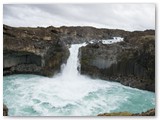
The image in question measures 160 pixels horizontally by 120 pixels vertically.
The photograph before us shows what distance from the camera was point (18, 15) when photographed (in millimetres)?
4855

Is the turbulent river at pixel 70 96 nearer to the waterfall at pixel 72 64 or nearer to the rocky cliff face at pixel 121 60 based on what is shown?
the waterfall at pixel 72 64

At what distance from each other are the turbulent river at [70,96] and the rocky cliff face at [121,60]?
0.11 meters

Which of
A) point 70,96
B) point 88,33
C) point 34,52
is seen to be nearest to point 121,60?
point 88,33

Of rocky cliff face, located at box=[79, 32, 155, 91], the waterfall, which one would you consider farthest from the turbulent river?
rocky cliff face, located at box=[79, 32, 155, 91]

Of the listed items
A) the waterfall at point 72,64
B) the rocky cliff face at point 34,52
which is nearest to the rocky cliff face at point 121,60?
the waterfall at point 72,64

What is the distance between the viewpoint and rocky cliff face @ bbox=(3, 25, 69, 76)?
4.99m

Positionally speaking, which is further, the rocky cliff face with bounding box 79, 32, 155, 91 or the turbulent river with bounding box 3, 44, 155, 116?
the rocky cliff face with bounding box 79, 32, 155, 91

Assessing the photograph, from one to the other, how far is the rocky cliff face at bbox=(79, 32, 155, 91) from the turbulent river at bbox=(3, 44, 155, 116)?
0.11m

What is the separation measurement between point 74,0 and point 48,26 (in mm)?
512

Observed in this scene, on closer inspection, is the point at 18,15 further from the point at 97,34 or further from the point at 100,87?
the point at 100,87

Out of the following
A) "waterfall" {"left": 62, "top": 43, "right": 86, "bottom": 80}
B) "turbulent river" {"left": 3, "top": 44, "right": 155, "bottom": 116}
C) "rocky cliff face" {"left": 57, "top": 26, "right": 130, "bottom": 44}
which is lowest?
"turbulent river" {"left": 3, "top": 44, "right": 155, "bottom": 116}

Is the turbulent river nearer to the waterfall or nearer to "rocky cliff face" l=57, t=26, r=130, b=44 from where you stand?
the waterfall

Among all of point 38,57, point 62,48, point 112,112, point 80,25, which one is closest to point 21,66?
point 38,57

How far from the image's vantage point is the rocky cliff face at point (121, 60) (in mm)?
4949
